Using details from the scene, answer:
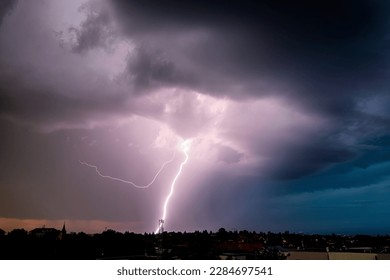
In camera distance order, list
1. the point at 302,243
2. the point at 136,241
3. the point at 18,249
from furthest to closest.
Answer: the point at 302,243 → the point at 136,241 → the point at 18,249

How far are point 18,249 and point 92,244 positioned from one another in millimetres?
6873

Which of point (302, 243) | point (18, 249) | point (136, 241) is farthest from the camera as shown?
point (302, 243)
